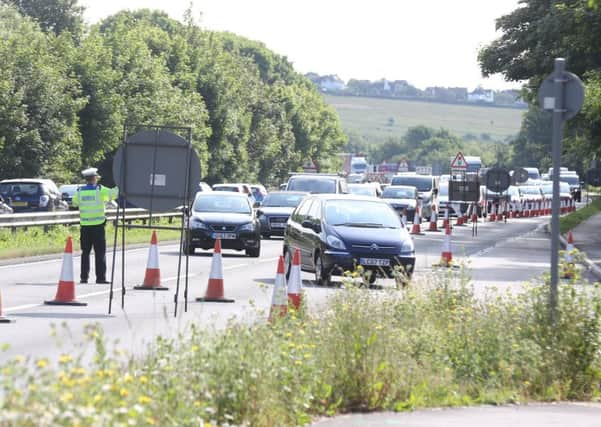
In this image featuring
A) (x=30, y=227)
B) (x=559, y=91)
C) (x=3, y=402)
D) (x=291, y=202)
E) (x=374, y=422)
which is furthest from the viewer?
(x=291, y=202)

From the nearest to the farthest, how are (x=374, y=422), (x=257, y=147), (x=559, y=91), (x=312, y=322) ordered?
1. (x=374, y=422)
2. (x=312, y=322)
3. (x=559, y=91)
4. (x=257, y=147)

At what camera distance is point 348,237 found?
23.8 metres

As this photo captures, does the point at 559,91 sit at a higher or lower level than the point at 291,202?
higher

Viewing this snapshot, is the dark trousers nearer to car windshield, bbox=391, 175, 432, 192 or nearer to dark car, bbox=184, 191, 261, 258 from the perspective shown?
dark car, bbox=184, 191, 261, 258

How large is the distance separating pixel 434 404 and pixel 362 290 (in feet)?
5.32

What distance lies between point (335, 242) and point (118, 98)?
41415 millimetres

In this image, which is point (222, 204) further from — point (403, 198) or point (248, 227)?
point (403, 198)

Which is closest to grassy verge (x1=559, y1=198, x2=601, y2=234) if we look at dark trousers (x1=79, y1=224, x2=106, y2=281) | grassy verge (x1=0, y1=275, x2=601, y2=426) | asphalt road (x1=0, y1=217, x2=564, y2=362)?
asphalt road (x1=0, y1=217, x2=564, y2=362)

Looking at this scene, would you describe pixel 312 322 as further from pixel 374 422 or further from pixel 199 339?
pixel 199 339

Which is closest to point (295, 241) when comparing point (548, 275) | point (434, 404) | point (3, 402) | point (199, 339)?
point (548, 275)

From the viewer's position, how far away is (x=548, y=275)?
1384cm

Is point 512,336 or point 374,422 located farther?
point 512,336

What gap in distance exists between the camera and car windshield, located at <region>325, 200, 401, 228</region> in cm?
2450

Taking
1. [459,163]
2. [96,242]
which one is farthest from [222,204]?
[459,163]
